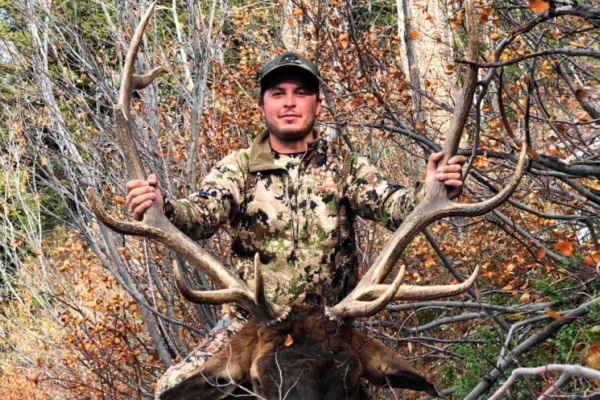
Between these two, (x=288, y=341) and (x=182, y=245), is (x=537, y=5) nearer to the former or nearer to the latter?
(x=288, y=341)

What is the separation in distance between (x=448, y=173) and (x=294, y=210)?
97 centimetres

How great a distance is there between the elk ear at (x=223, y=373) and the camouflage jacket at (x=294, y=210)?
0.35m

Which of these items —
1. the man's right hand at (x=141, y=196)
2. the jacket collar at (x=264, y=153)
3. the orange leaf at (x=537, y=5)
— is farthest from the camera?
the jacket collar at (x=264, y=153)

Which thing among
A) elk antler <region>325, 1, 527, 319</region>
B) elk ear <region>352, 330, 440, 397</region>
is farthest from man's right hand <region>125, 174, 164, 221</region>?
elk ear <region>352, 330, 440, 397</region>

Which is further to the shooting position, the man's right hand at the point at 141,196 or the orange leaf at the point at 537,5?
the man's right hand at the point at 141,196

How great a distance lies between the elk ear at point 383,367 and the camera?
540cm

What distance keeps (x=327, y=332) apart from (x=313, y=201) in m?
0.88

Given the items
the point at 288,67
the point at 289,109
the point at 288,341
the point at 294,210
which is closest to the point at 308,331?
the point at 288,341

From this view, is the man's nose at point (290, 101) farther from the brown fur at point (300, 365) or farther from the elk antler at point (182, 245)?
the brown fur at point (300, 365)

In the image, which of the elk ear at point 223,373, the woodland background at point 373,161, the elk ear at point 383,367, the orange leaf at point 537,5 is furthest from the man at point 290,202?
the orange leaf at point 537,5

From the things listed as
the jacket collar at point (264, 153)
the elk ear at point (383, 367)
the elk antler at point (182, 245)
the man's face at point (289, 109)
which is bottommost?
the elk ear at point (383, 367)

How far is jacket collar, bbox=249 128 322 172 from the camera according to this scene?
580 cm

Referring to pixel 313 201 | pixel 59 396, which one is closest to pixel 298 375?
pixel 313 201

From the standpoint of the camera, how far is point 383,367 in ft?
17.9
